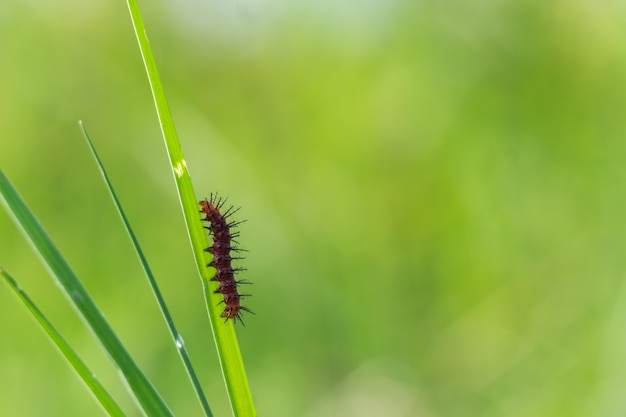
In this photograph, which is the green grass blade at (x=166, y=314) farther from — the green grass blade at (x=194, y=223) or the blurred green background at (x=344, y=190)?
the blurred green background at (x=344, y=190)

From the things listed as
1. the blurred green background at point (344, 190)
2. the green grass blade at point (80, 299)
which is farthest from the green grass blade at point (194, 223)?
the blurred green background at point (344, 190)

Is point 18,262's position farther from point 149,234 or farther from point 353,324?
point 353,324

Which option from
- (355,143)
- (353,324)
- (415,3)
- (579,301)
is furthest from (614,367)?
(415,3)

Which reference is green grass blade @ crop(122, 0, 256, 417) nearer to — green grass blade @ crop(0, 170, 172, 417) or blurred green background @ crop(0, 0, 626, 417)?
green grass blade @ crop(0, 170, 172, 417)

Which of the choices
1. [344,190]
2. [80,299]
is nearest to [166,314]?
[80,299]

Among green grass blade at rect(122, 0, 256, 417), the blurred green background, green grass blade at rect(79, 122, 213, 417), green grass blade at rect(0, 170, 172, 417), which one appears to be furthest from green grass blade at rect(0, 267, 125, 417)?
the blurred green background

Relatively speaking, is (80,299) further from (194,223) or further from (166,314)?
(194,223)
